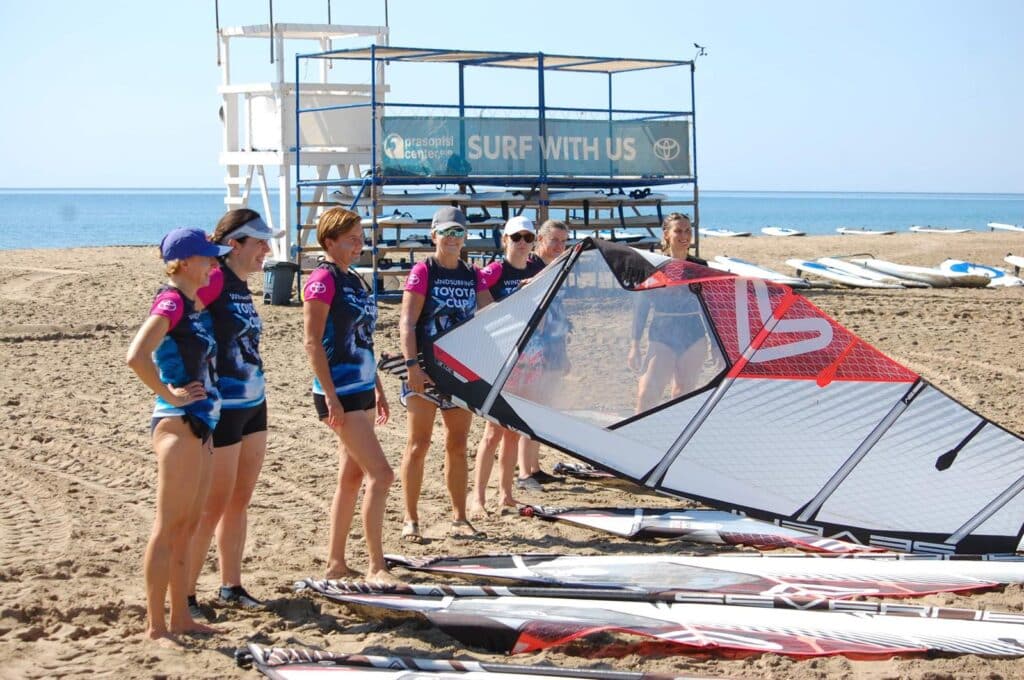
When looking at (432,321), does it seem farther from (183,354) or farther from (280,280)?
(280,280)

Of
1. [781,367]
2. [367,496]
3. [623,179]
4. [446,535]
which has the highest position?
[623,179]

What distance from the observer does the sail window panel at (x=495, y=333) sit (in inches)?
249

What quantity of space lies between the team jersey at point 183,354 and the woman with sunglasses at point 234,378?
287 mm

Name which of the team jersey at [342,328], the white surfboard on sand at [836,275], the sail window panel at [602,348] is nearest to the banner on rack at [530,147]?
the white surfboard on sand at [836,275]

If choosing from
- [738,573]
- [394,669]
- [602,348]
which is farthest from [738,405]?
[394,669]

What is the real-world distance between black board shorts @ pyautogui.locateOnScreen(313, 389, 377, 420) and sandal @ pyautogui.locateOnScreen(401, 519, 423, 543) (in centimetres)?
112

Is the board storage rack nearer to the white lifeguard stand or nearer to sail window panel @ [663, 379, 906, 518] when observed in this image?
the white lifeguard stand

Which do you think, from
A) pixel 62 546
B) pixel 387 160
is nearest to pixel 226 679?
pixel 62 546

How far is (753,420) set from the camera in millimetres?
6254

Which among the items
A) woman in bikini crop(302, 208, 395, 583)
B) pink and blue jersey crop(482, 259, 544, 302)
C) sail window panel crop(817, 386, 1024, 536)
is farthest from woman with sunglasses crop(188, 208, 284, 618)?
sail window panel crop(817, 386, 1024, 536)

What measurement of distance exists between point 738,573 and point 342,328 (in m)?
2.21

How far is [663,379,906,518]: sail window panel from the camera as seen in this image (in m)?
6.14

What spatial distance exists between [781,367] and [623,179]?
11798 mm

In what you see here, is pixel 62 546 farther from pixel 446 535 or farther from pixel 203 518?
pixel 446 535
